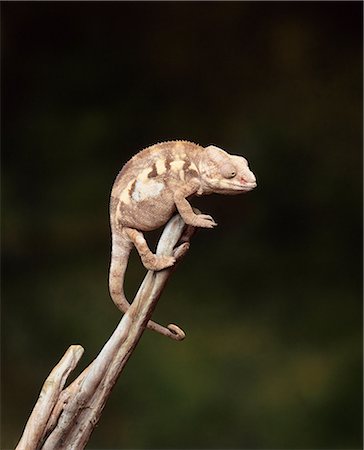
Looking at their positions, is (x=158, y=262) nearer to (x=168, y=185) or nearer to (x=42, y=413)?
(x=168, y=185)

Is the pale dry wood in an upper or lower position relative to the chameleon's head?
lower

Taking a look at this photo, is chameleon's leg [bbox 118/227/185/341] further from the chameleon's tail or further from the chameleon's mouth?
the chameleon's mouth

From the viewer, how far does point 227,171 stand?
160 cm

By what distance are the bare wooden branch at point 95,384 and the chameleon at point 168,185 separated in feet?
0.12

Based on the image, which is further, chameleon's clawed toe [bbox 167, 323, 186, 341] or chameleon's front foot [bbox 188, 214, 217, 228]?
chameleon's clawed toe [bbox 167, 323, 186, 341]

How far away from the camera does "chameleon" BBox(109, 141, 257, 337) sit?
1605 millimetres

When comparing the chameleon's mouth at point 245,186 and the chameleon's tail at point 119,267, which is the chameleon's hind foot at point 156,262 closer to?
the chameleon's tail at point 119,267

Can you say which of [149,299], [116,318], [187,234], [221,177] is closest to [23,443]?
[149,299]

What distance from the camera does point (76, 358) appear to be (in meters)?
1.73

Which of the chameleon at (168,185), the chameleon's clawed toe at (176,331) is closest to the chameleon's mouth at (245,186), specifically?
the chameleon at (168,185)

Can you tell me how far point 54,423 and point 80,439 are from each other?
0.18ft

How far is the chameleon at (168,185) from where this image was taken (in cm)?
161

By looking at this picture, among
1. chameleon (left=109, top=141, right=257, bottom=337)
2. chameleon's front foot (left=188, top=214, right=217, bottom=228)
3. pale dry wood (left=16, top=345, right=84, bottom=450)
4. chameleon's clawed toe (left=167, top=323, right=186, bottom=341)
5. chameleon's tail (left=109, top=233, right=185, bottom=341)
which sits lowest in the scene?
pale dry wood (left=16, top=345, right=84, bottom=450)

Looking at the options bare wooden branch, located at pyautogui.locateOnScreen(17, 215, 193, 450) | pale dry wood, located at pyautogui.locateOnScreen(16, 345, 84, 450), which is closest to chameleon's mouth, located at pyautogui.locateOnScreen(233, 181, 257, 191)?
bare wooden branch, located at pyautogui.locateOnScreen(17, 215, 193, 450)
